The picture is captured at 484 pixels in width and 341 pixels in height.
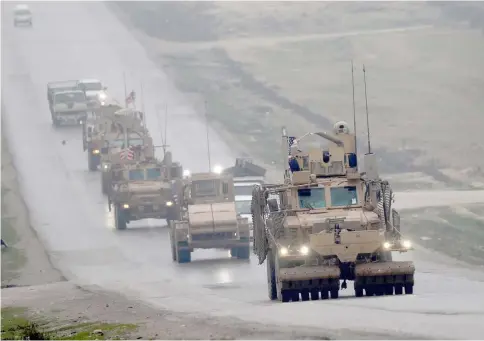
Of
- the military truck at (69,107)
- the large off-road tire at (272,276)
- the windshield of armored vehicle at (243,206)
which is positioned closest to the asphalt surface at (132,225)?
the military truck at (69,107)

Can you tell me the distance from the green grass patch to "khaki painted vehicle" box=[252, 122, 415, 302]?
416 cm

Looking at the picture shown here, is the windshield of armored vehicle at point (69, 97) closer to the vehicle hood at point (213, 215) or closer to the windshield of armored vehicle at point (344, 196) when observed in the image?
the vehicle hood at point (213, 215)

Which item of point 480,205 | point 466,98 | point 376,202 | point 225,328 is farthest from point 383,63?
point 225,328

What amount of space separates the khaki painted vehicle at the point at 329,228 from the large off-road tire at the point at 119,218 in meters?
16.1

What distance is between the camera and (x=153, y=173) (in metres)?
48.1

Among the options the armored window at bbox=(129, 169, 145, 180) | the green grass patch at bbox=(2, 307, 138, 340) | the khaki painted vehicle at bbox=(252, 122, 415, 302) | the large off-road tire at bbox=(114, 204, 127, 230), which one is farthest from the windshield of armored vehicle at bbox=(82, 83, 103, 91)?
the green grass patch at bbox=(2, 307, 138, 340)

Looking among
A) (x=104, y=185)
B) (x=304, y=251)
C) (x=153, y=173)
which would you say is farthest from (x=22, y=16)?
(x=304, y=251)

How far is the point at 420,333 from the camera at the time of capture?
68.6 ft

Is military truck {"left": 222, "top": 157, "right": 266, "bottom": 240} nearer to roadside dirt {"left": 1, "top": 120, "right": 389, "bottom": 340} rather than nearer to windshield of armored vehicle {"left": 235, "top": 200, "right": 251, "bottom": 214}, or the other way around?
windshield of armored vehicle {"left": 235, "top": 200, "right": 251, "bottom": 214}

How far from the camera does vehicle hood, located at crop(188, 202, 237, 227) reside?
39719mm

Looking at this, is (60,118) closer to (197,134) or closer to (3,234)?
(197,134)

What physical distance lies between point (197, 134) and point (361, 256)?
3686 cm

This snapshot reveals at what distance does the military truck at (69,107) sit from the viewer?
6631 cm

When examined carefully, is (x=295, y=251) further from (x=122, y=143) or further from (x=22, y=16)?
(x=22, y=16)
